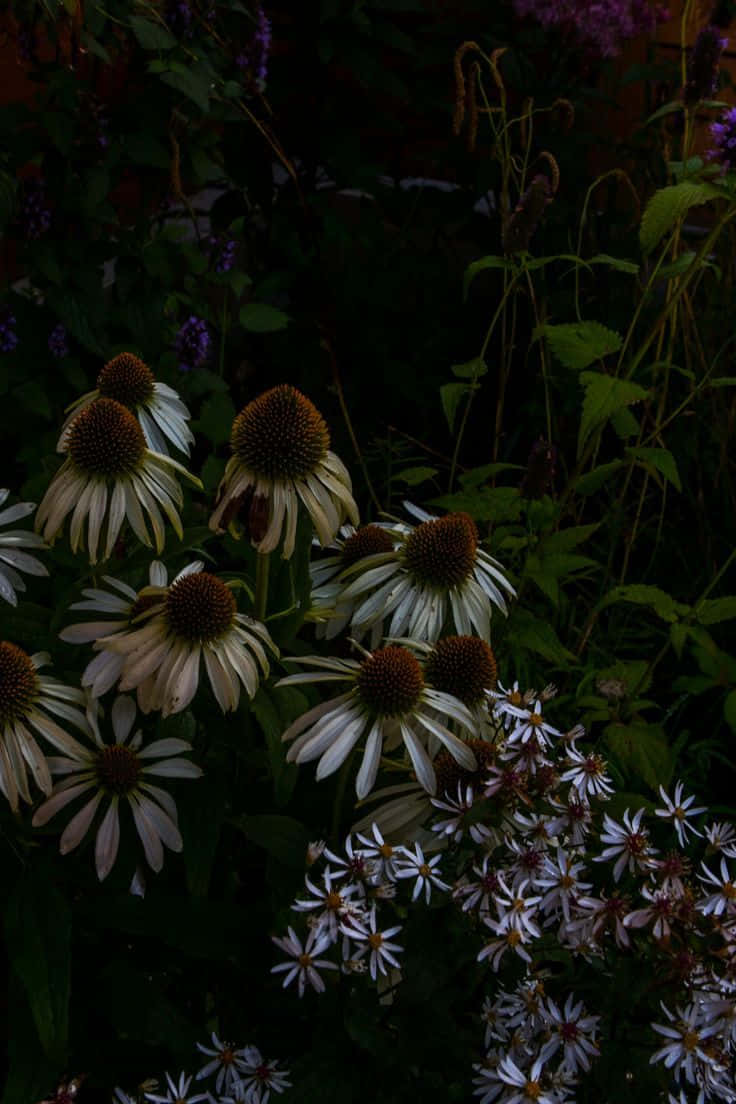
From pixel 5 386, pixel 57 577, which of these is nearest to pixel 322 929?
pixel 57 577

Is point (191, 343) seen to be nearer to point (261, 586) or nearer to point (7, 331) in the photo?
point (7, 331)

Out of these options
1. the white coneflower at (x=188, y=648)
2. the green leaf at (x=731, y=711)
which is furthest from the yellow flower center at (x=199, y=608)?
the green leaf at (x=731, y=711)

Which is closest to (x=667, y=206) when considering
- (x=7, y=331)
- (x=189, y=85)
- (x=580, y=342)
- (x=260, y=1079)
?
(x=580, y=342)

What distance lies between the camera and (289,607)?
A: 126cm

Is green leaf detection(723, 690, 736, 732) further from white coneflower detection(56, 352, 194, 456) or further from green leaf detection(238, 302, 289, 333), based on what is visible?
green leaf detection(238, 302, 289, 333)

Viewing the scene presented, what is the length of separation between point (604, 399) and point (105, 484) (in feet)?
2.29

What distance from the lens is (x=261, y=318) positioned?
2434mm

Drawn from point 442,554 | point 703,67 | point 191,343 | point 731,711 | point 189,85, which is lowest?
point 731,711

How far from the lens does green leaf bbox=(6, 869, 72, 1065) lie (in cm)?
103

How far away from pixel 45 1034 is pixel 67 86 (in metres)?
1.57

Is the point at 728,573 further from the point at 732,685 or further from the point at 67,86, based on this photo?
the point at 67,86

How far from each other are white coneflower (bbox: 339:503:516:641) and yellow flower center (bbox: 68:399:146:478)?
0.83 ft

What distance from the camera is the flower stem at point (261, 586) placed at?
117 cm

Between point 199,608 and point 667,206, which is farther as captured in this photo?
point 667,206
